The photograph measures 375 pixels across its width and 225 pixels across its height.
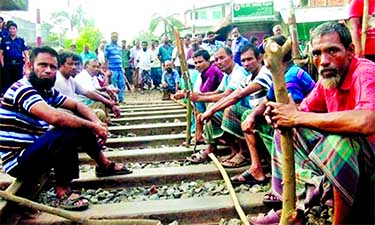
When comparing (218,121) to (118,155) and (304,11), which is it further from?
(304,11)

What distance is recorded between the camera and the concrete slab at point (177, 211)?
3361mm

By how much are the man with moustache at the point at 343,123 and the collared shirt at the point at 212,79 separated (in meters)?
3.10

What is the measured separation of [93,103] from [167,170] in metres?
2.54

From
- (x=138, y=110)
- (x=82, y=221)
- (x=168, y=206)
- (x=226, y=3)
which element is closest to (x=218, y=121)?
(x=168, y=206)

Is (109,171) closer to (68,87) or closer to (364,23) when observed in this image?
(68,87)

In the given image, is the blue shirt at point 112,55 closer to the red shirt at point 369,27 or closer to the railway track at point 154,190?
the railway track at point 154,190

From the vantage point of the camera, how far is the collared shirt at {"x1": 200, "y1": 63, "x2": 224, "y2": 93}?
5.67 m

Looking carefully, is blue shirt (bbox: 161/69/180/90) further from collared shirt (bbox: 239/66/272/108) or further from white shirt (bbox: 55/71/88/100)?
collared shirt (bbox: 239/66/272/108)

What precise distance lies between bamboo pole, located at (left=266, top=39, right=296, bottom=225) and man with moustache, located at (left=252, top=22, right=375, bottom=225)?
68 millimetres

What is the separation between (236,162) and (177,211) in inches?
45.2

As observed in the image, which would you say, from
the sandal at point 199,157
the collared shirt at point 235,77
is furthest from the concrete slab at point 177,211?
the collared shirt at point 235,77

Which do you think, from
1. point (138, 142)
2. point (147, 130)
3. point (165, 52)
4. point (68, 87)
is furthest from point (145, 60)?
point (68, 87)

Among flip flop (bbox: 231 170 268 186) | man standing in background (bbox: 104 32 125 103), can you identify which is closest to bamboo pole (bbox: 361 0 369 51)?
flip flop (bbox: 231 170 268 186)

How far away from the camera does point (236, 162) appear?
4363mm
